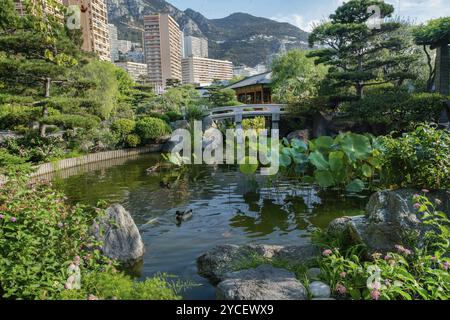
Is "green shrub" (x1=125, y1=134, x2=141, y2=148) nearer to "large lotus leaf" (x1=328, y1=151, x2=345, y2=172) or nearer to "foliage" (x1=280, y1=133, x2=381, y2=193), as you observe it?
"foliage" (x1=280, y1=133, x2=381, y2=193)

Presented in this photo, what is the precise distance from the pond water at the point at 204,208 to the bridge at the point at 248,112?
9.85 meters

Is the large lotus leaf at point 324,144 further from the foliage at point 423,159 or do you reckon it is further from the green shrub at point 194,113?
the green shrub at point 194,113

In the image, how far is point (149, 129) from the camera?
61.0 feet

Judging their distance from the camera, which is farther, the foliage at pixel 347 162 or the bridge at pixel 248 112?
the bridge at pixel 248 112

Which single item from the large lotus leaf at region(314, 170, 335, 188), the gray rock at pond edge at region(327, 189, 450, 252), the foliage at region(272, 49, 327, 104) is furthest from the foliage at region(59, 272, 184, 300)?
the foliage at region(272, 49, 327, 104)

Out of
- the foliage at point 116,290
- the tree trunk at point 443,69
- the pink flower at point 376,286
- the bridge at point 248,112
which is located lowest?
the foliage at point 116,290

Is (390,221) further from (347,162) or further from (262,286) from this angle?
(347,162)

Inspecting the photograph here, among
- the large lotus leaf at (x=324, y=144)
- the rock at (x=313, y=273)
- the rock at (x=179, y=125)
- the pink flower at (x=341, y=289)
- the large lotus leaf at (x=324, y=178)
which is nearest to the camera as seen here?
the pink flower at (x=341, y=289)

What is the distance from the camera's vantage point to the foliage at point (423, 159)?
3789mm

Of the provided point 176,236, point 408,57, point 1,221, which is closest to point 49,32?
point 1,221

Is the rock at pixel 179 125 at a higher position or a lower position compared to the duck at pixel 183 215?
higher

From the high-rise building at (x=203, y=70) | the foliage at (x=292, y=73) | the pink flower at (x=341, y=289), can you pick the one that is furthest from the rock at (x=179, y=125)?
the high-rise building at (x=203, y=70)

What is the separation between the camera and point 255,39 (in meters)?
31.0

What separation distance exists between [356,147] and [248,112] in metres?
14.9
